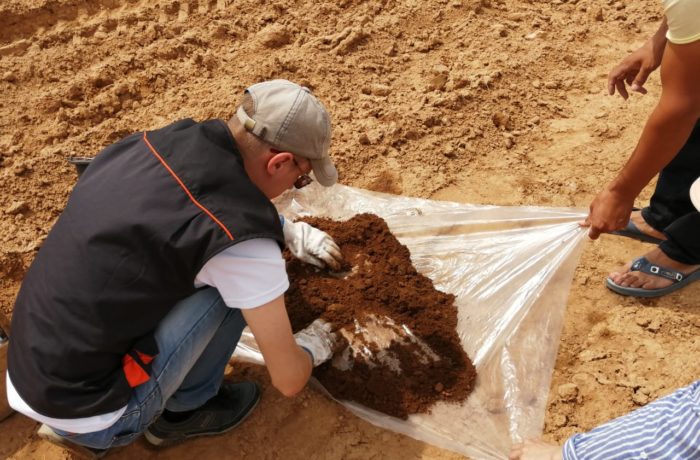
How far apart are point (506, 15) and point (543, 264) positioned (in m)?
2.09

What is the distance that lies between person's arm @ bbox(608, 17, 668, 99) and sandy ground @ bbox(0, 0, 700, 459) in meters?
0.53

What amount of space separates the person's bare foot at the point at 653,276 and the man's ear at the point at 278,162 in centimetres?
149

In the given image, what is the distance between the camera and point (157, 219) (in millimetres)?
1229

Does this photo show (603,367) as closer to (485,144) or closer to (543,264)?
(543,264)

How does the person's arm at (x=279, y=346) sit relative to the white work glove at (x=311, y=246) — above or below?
above

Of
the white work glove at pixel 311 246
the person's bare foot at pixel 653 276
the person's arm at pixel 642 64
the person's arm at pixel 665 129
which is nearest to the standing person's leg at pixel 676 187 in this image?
the person's bare foot at pixel 653 276

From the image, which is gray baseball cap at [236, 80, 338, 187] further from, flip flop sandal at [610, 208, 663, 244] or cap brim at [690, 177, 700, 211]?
flip flop sandal at [610, 208, 663, 244]

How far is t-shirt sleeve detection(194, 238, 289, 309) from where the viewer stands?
4.16 feet

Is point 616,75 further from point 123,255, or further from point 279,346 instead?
point 123,255

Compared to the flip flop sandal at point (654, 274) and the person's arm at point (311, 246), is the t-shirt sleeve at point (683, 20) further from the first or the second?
the person's arm at point (311, 246)

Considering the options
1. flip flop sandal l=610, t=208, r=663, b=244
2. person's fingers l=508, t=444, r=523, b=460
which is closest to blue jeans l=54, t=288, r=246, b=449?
person's fingers l=508, t=444, r=523, b=460

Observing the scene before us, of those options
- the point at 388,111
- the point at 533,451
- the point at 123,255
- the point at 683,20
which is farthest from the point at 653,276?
the point at 123,255

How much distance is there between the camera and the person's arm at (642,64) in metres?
2.00

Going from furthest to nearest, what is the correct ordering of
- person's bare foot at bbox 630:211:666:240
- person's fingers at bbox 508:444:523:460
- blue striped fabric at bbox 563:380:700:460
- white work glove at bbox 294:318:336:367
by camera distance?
1. person's bare foot at bbox 630:211:666:240
2. white work glove at bbox 294:318:336:367
3. person's fingers at bbox 508:444:523:460
4. blue striped fabric at bbox 563:380:700:460
